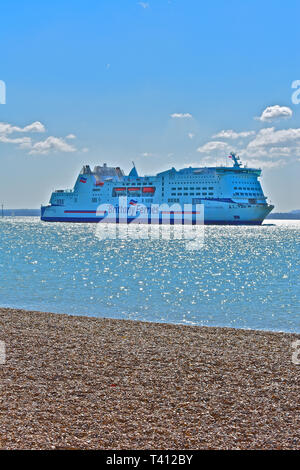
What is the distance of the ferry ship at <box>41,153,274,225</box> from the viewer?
10962cm

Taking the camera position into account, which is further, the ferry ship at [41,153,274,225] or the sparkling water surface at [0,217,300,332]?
the ferry ship at [41,153,274,225]

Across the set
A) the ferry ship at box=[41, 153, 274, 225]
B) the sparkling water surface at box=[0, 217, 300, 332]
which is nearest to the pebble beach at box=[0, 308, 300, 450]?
the sparkling water surface at box=[0, 217, 300, 332]

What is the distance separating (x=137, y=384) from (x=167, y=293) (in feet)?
48.8

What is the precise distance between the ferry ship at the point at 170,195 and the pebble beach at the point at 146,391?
3920 inches

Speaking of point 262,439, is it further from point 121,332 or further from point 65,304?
point 65,304

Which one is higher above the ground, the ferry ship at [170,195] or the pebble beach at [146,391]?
the ferry ship at [170,195]

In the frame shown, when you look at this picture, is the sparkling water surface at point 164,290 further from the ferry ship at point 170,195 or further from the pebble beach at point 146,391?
the ferry ship at point 170,195

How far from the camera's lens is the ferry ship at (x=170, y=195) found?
109625mm

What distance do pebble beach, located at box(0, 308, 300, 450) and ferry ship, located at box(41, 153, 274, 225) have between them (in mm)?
99562

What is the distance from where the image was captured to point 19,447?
515 cm

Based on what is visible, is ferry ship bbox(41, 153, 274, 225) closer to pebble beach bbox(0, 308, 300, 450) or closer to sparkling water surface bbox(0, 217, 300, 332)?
sparkling water surface bbox(0, 217, 300, 332)

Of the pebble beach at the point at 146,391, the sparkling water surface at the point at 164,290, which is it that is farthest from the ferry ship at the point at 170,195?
the pebble beach at the point at 146,391

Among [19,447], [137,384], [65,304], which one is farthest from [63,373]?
[65,304]

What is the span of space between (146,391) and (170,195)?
10988 centimetres
